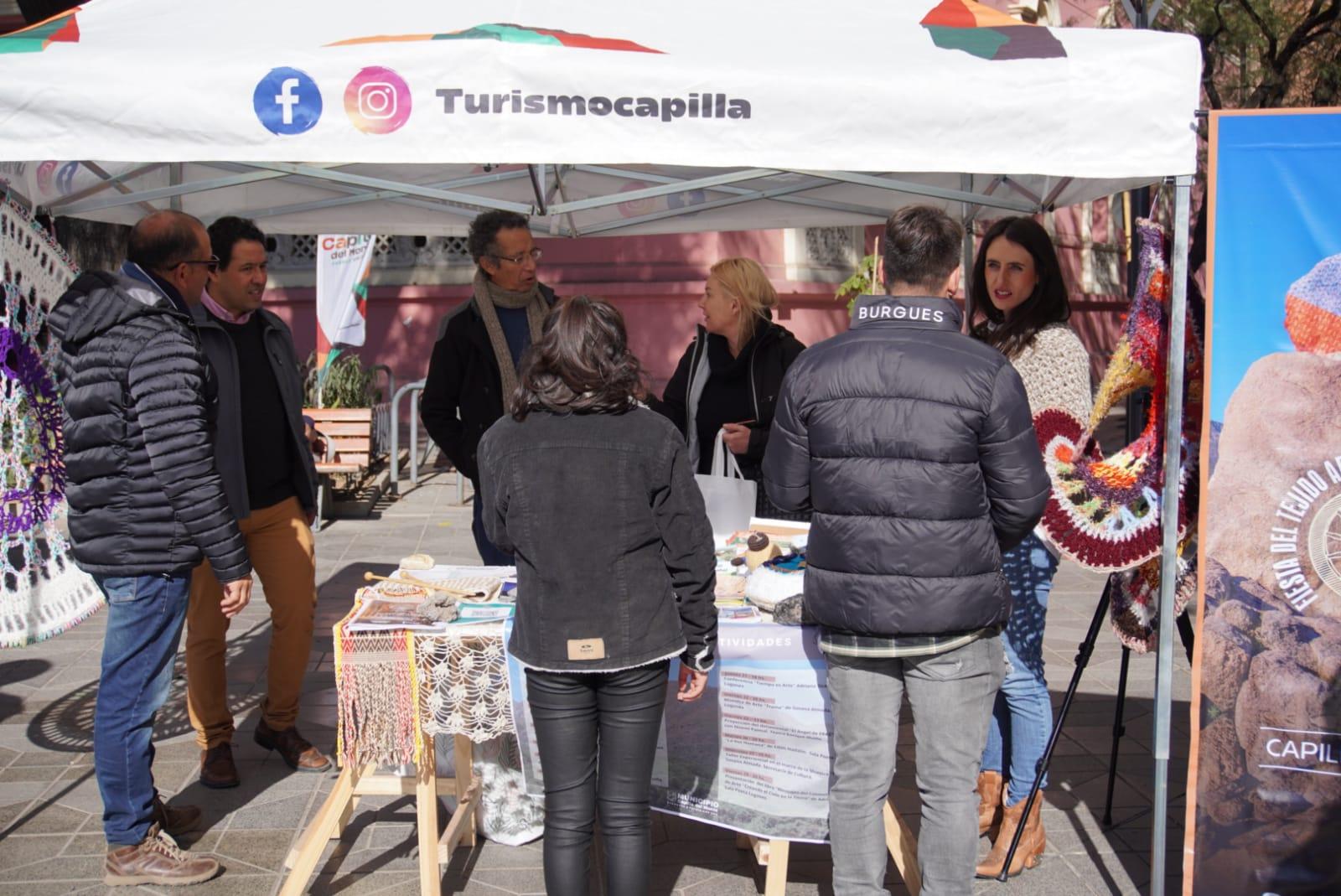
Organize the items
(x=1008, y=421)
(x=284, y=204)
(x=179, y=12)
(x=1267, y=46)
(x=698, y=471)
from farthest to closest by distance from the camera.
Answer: (x=1267, y=46) → (x=284, y=204) → (x=698, y=471) → (x=179, y=12) → (x=1008, y=421)

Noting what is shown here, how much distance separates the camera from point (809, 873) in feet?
11.8

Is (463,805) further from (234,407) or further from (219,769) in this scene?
(234,407)

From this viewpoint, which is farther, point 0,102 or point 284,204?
point 284,204

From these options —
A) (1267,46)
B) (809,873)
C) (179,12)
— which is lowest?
(809,873)

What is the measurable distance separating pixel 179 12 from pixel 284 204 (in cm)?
198

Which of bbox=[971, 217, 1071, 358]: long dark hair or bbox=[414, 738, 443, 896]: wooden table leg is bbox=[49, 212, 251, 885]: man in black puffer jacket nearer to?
bbox=[414, 738, 443, 896]: wooden table leg

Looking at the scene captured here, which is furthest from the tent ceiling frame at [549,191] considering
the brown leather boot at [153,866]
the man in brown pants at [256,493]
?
the brown leather boot at [153,866]

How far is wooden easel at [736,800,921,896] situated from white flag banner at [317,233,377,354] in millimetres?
8617

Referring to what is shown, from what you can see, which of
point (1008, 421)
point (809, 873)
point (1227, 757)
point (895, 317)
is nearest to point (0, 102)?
point (895, 317)

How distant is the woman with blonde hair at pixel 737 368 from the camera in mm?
4559

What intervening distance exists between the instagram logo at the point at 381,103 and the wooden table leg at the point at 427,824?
158 centimetres

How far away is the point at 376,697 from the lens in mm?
3223

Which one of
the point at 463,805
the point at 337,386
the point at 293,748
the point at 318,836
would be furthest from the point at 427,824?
the point at 337,386

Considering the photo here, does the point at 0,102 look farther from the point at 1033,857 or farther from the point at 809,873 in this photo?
the point at 1033,857
